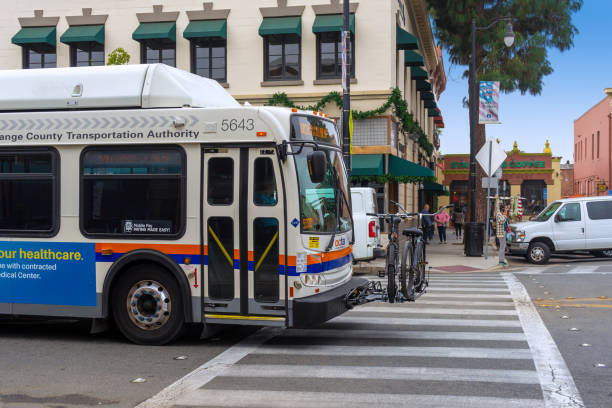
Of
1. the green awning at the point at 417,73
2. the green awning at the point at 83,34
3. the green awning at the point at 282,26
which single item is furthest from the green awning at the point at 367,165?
the green awning at the point at 83,34

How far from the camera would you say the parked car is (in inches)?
695

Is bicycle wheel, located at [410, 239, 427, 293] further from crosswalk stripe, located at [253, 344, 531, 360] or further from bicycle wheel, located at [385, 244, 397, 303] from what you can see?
crosswalk stripe, located at [253, 344, 531, 360]

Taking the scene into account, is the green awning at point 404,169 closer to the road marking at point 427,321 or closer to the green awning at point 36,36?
the green awning at point 36,36

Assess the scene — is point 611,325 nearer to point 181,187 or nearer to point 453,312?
point 453,312

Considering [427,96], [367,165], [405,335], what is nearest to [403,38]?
[367,165]

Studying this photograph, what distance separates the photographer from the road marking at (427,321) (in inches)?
379

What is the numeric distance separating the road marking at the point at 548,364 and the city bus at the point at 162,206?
2.30 metres

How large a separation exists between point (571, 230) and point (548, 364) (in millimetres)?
14906

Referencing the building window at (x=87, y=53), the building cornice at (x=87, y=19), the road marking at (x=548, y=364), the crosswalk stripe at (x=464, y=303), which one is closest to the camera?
the road marking at (x=548, y=364)

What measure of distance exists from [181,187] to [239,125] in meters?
1.01

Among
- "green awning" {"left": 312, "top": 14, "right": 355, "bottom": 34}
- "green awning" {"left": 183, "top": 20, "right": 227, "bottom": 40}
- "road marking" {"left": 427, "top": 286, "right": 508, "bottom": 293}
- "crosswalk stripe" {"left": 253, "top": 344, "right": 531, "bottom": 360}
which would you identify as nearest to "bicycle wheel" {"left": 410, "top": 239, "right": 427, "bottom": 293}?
"crosswalk stripe" {"left": 253, "top": 344, "right": 531, "bottom": 360}

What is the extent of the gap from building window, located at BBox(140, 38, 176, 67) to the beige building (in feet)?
0.12

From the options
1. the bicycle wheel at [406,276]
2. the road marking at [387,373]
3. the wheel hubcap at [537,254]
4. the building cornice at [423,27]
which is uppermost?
the building cornice at [423,27]

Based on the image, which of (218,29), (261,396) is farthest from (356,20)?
(261,396)
